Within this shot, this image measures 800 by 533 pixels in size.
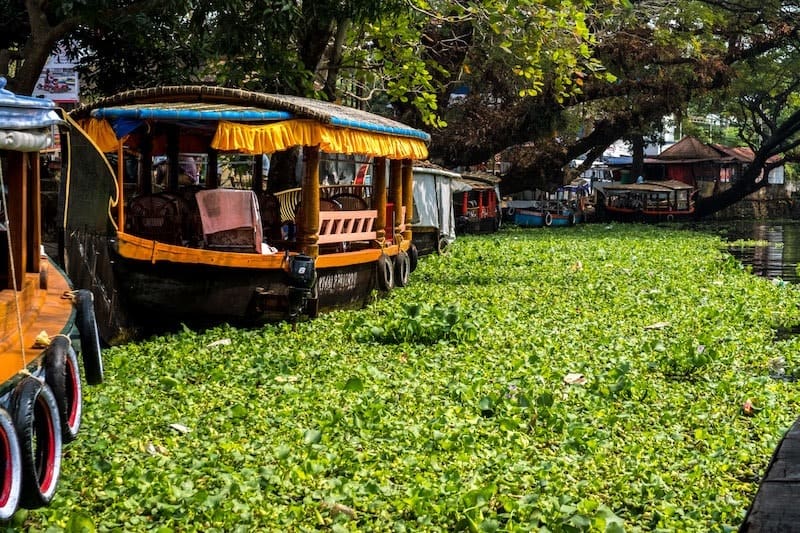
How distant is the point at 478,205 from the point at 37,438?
29441mm

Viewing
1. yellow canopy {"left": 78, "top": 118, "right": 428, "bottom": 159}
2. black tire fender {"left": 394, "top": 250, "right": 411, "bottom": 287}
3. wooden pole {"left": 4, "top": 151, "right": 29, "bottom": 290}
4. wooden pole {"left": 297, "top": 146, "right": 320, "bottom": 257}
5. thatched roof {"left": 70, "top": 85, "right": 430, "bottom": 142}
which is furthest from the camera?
black tire fender {"left": 394, "top": 250, "right": 411, "bottom": 287}

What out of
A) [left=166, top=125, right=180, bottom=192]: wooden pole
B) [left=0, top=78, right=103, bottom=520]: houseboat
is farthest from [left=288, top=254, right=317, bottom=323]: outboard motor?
[left=0, top=78, right=103, bottom=520]: houseboat

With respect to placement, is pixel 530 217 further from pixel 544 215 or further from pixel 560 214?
pixel 560 214

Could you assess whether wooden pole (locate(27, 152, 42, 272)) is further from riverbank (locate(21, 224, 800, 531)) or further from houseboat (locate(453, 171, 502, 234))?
houseboat (locate(453, 171, 502, 234))

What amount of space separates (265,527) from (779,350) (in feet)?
22.8

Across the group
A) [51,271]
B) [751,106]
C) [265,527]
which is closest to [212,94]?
[51,271]

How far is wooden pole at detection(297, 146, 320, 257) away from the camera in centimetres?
1153

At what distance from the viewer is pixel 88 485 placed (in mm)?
5695

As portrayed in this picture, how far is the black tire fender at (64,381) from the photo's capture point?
17.9ft

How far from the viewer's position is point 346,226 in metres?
13.6

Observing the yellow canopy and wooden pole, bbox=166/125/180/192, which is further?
wooden pole, bbox=166/125/180/192

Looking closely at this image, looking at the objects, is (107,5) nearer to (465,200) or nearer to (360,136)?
(360,136)

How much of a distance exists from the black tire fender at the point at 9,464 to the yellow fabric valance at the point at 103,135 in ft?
18.9

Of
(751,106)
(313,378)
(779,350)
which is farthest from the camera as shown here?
(751,106)
